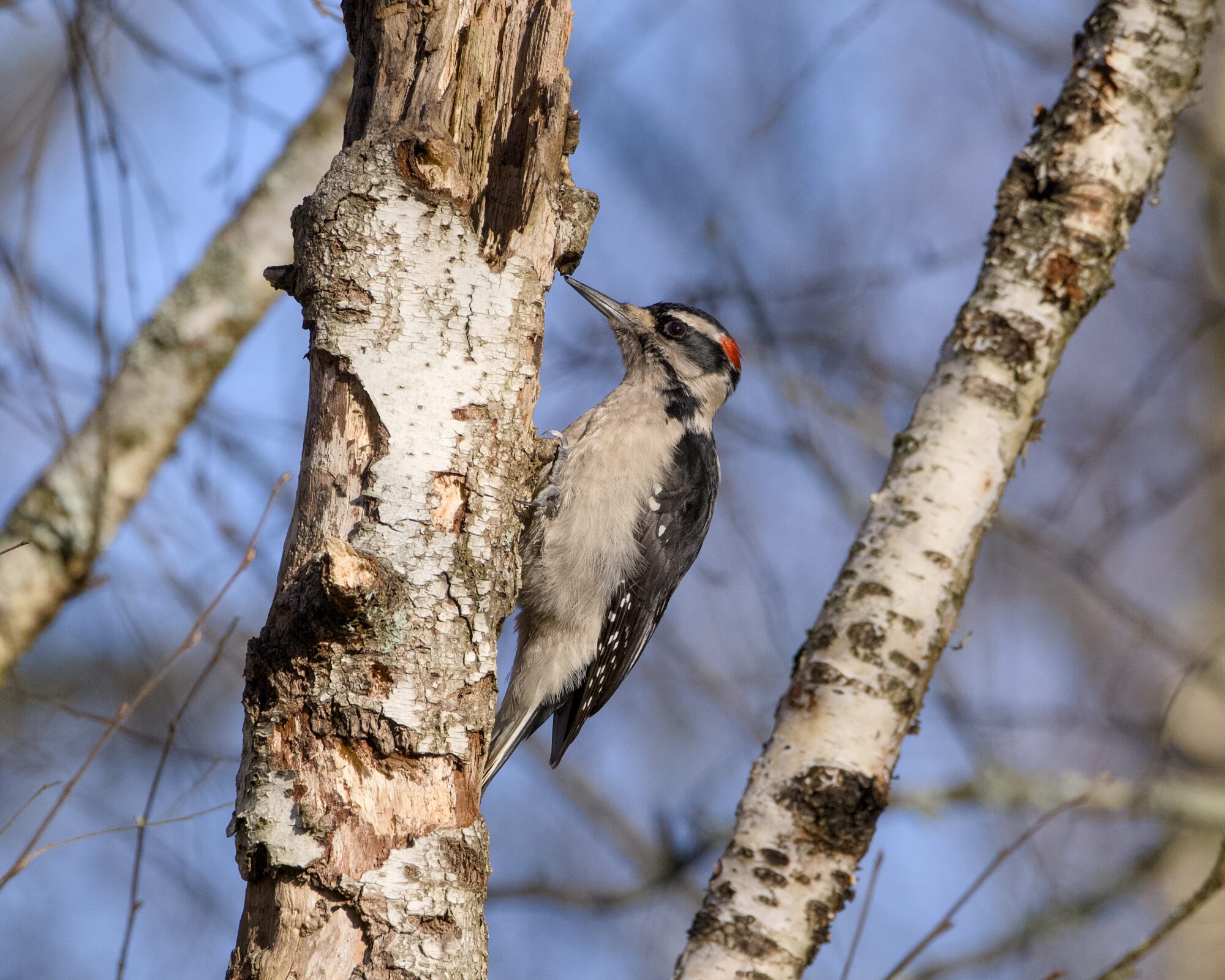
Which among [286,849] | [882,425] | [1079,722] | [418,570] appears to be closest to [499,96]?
[418,570]

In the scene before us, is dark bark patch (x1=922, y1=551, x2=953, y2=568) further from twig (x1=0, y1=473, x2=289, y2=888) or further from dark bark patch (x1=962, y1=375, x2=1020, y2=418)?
twig (x1=0, y1=473, x2=289, y2=888)

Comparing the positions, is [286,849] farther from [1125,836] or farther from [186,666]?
[1125,836]

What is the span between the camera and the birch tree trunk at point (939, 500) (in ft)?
8.77

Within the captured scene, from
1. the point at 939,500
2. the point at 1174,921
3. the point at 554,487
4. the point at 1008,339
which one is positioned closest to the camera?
the point at 1174,921

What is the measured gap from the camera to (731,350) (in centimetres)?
455

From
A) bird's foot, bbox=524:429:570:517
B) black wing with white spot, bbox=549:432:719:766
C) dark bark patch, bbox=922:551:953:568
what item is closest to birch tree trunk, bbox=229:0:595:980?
bird's foot, bbox=524:429:570:517

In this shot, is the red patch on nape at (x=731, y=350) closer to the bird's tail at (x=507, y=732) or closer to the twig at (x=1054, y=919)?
the bird's tail at (x=507, y=732)

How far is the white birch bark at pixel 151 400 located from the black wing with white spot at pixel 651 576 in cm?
165

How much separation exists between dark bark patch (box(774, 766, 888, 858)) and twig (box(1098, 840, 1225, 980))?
72cm

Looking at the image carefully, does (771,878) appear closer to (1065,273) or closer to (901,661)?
(901,661)

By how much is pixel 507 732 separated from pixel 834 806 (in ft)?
4.45

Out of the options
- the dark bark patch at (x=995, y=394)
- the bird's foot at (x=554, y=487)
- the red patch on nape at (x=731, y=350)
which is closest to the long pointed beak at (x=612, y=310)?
the red patch on nape at (x=731, y=350)

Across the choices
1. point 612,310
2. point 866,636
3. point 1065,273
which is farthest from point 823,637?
point 612,310

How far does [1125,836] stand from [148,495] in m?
5.84
